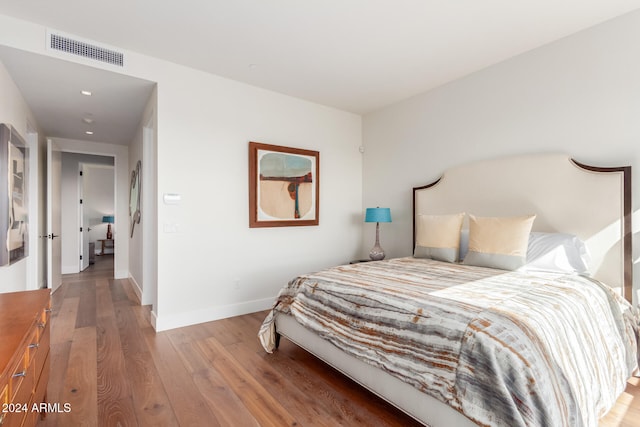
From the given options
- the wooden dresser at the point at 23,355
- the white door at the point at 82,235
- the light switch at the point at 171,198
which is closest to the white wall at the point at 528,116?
the light switch at the point at 171,198

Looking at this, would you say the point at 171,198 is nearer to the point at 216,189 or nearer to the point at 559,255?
the point at 216,189

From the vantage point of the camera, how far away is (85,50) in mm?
2791

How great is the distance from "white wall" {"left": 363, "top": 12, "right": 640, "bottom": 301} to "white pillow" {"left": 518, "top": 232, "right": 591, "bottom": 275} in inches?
14.1

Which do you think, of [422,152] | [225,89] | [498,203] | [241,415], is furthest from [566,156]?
[225,89]

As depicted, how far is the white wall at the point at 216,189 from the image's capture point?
127 inches

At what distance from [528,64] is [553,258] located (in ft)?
6.10

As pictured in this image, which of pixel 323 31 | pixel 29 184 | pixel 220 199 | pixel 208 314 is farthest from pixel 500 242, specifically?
pixel 29 184

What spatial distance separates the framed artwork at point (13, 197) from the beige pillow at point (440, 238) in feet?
12.4

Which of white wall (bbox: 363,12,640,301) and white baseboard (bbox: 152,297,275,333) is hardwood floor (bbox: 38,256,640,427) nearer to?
white baseboard (bbox: 152,297,275,333)

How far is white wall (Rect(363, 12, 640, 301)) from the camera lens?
8.30 feet

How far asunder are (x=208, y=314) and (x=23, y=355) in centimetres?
237

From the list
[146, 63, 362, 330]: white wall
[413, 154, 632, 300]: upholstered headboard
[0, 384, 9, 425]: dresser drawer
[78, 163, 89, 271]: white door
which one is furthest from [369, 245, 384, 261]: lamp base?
[78, 163, 89, 271]: white door

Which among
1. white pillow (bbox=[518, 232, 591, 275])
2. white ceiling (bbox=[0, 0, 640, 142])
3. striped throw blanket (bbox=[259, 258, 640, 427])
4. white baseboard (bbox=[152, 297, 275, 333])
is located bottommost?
white baseboard (bbox=[152, 297, 275, 333])

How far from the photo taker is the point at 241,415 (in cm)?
186
